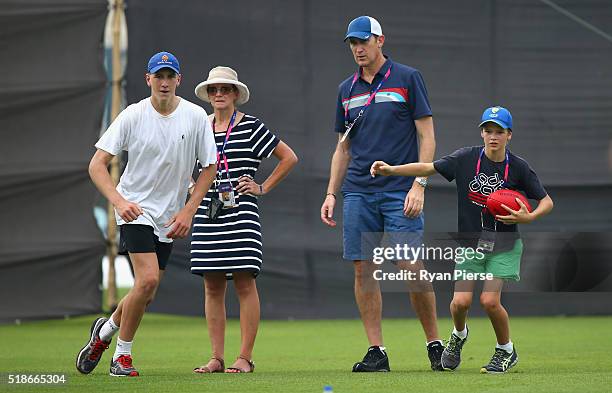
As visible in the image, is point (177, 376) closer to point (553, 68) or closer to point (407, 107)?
point (407, 107)

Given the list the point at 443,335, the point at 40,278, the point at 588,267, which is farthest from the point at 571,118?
the point at 40,278

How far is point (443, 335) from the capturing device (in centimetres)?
986

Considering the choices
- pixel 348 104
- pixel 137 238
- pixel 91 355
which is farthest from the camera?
pixel 348 104

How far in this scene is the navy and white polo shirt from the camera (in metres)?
6.82

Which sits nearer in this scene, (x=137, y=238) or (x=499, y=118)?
(x=137, y=238)

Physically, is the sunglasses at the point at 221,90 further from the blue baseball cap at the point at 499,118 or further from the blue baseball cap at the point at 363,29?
the blue baseball cap at the point at 499,118

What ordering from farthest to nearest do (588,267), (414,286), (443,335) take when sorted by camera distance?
(588,267) → (443,335) → (414,286)

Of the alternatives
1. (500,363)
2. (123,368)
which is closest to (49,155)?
(123,368)

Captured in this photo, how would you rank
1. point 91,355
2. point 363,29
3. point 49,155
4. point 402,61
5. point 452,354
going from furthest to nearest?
point 402,61
point 49,155
point 363,29
point 452,354
point 91,355

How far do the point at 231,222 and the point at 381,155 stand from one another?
3.08 feet

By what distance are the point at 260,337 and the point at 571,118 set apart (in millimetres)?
3890

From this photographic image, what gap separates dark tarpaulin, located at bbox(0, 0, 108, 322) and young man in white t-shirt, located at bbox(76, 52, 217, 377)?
4.97 metres

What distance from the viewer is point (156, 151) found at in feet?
21.2

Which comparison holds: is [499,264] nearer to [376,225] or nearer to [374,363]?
[376,225]
